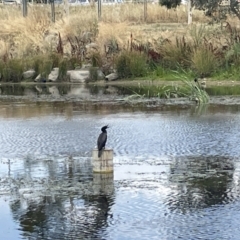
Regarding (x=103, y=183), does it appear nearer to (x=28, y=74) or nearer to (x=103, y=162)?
(x=103, y=162)

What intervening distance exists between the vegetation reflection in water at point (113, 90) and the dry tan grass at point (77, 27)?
3.74 meters

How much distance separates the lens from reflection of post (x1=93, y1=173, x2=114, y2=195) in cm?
965

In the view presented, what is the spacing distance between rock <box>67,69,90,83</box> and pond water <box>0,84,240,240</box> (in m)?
11.6

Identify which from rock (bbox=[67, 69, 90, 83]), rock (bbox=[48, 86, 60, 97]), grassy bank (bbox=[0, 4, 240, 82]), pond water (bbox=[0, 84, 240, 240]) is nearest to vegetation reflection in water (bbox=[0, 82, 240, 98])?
rock (bbox=[48, 86, 60, 97])

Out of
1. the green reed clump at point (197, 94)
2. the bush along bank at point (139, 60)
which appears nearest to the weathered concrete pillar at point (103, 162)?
the green reed clump at point (197, 94)

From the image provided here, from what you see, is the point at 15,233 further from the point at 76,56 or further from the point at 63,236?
the point at 76,56

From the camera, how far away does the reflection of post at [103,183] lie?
9.65 meters

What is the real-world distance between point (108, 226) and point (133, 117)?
935 centimetres

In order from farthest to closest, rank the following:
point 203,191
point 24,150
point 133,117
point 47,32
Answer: point 47,32
point 133,117
point 24,150
point 203,191

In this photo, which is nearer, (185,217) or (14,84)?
(185,217)

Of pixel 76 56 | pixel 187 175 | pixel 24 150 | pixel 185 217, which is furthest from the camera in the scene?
pixel 76 56

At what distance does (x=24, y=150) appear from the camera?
12.8 meters

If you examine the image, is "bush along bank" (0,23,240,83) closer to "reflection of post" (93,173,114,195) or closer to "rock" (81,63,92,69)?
"rock" (81,63,92,69)

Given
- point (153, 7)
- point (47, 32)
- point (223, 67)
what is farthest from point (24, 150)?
point (153, 7)
